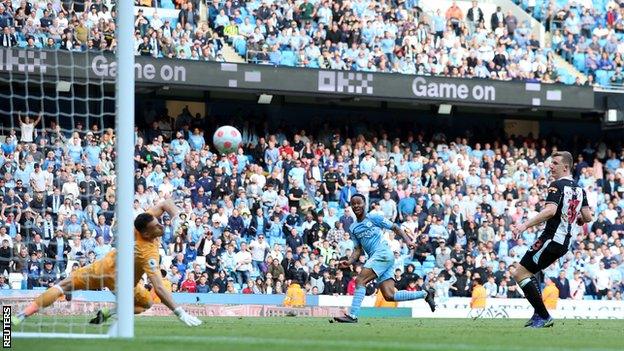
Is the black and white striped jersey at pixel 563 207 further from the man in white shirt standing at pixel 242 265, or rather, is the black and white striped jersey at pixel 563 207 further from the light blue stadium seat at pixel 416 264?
the light blue stadium seat at pixel 416 264

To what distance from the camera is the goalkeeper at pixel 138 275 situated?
14.9 m

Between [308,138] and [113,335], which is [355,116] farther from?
[113,335]

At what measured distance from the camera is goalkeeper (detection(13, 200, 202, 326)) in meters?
14.9

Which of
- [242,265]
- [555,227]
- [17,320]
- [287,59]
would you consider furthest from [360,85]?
[17,320]

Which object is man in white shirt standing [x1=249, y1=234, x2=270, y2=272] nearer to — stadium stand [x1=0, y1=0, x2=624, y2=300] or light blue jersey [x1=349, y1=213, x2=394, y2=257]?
stadium stand [x1=0, y1=0, x2=624, y2=300]

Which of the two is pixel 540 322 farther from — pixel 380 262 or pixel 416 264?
pixel 416 264

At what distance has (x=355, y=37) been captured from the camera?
111 feet

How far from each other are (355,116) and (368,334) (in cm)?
2067

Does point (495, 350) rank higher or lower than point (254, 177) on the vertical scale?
lower

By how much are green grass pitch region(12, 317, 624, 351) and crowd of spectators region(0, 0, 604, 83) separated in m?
15.5

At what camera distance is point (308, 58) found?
32.8 meters

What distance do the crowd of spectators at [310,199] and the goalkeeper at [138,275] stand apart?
21.2ft

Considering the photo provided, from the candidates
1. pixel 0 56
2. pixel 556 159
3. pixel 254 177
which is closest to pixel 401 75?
pixel 254 177

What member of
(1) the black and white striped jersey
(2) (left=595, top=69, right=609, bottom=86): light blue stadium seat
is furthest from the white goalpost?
(2) (left=595, top=69, right=609, bottom=86): light blue stadium seat
